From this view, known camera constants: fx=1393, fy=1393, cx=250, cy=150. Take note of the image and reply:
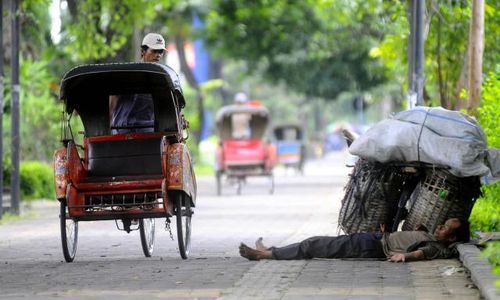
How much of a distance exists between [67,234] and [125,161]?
3.43 feet

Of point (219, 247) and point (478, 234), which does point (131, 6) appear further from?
point (478, 234)

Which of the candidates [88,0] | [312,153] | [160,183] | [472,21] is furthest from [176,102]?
[312,153]

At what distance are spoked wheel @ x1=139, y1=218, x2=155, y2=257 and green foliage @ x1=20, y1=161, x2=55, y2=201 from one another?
1104 centimetres

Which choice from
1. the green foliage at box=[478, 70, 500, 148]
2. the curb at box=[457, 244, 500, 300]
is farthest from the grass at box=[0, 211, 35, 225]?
the curb at box=[457, 244, 500, 300]

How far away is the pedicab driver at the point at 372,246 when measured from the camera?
13969 millimetres

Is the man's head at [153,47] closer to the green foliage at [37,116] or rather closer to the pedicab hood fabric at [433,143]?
the pedicab hood fabric at [433,143]

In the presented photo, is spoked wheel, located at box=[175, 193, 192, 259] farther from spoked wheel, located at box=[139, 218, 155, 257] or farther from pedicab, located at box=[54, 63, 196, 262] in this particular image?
spoked wheel, located at box=[139, 218, 155, 257]

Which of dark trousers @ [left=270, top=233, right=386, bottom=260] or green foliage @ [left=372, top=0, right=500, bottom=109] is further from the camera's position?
green foliage @ [left=372, top=0, right=500, bottom=109]

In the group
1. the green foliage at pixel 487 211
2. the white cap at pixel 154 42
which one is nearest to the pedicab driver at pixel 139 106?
the white cap at pixel 154 42

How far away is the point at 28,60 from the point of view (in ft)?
113

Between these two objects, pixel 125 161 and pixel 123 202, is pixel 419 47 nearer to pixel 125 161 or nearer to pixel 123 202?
pixel 125 161

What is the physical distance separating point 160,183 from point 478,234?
338cm

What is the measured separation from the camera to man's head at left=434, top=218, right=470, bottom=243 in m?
14.1

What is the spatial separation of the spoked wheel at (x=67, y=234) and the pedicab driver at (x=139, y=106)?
1268mm
